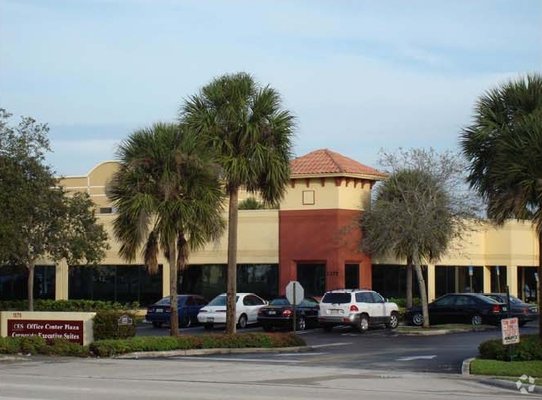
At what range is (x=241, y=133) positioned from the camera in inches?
1122

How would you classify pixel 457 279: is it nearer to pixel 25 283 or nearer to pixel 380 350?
pixel 25 283

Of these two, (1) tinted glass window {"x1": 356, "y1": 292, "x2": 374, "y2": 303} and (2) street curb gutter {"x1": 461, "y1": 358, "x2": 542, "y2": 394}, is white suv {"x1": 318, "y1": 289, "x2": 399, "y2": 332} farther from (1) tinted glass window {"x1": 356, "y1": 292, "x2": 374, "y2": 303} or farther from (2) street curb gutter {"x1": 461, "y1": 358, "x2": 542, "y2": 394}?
(2) street curb gutter {"x1": 461, "y1": 358, "x2": 542, "y2": 394}

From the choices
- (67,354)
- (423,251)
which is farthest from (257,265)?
(67,354)

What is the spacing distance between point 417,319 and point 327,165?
8.02 m

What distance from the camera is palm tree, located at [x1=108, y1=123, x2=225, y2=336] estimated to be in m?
27.2

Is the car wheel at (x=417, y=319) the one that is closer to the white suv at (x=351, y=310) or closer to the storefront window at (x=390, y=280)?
the white suv at (x=351, y=310)

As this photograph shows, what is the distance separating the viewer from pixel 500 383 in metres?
18.7

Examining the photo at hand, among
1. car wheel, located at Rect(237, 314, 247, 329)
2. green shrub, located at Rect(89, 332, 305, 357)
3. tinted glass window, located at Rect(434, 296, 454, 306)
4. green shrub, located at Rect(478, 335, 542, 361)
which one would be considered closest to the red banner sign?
green shrub, located at Rect(89, 332, 305, 357)

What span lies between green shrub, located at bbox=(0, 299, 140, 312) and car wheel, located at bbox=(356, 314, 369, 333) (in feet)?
42.2

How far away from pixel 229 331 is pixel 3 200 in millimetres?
7800

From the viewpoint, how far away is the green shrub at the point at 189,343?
26.2 m

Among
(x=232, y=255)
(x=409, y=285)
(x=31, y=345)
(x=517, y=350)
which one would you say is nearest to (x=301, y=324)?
(x=409, y=285)

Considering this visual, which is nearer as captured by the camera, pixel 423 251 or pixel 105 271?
pixel 423 251

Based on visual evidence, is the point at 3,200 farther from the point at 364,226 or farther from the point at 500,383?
the point at 364,226
